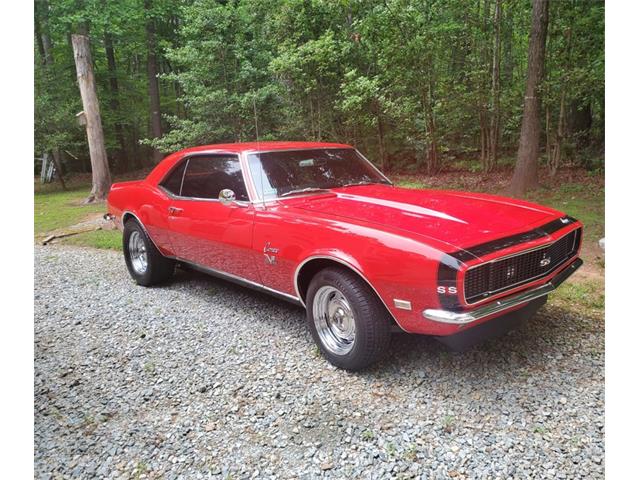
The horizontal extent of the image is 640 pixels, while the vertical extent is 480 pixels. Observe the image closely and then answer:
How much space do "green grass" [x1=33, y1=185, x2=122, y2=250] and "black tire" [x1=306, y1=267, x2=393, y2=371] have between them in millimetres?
5446

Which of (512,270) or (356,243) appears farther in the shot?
(356,243)

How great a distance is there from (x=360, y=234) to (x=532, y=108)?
6711 millimetres

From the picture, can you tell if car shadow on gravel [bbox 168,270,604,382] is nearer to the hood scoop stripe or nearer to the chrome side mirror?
the hood scoop stripe

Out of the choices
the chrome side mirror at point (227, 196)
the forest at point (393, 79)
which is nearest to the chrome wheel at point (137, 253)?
the chrome side mirror at point (227, 196)

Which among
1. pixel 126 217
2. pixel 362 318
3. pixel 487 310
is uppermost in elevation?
pixel 126 217

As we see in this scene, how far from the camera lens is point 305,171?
3879 millimetres

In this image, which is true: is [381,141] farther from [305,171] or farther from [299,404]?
[299,404]

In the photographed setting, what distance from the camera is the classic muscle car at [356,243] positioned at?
Answer: 2453mm

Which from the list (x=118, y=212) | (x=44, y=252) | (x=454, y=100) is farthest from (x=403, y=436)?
(x=454, y=100)

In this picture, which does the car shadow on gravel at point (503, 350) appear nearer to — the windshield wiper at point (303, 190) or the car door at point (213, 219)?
the car door at point (213, 219)

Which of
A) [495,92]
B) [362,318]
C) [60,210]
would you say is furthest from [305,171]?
[60,210]

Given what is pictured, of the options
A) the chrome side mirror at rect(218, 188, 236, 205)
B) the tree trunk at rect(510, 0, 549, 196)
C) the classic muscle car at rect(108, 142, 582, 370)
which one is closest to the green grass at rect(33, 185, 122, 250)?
the classic muscle car at rect(108, 142, 582, 370)

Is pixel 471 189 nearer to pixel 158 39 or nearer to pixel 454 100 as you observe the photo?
pixel 454 100

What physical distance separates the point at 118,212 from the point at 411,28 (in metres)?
8.79
